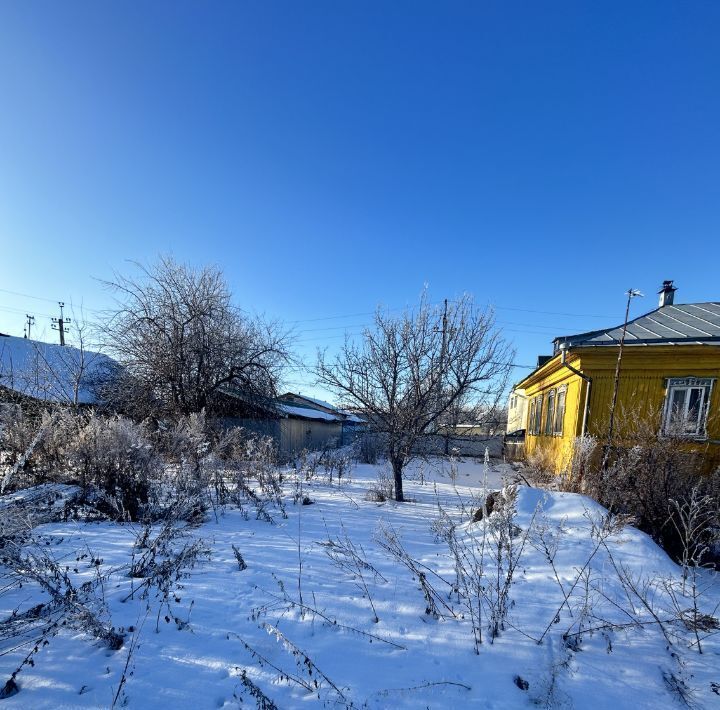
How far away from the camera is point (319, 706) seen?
1.99 m

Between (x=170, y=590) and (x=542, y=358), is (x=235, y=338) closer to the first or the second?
(x=170, y=590)

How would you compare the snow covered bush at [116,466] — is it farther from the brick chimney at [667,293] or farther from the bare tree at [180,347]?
the brick chimney at [667,293]

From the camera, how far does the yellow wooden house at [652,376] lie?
8.85 meters

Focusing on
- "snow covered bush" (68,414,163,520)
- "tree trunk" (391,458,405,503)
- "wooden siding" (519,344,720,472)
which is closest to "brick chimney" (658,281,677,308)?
"wooden siding" (519,344,720,472)

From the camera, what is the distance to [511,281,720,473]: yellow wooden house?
8852 millimetres

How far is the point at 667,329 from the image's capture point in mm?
9789

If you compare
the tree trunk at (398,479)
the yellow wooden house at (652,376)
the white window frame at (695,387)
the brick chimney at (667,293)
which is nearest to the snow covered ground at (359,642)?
the tree trunk at (398,479)

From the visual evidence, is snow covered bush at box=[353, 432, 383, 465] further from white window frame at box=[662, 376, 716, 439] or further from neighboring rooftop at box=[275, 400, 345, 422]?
white window frame at box=[662, 376, 716, 439]

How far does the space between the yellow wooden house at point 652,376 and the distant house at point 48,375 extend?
574 inches

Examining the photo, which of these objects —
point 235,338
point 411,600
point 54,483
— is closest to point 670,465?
point 411,600

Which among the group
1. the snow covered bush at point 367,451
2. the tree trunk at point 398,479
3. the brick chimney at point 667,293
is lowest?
the snow covered bush at point 367,451

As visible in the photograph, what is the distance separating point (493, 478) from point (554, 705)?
11168mm

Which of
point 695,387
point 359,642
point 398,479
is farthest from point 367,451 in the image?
point 359,642

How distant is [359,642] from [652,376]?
10320 millimetres
